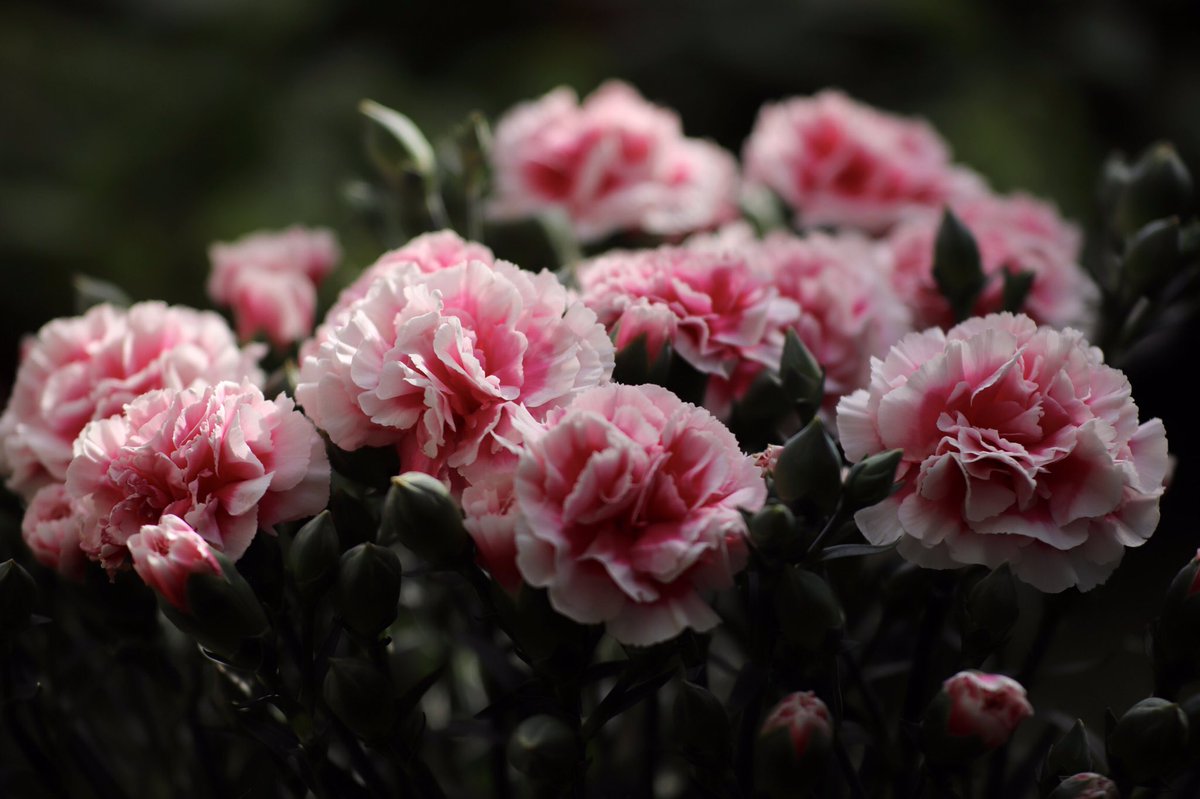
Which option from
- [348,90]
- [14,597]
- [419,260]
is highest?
[419,260]

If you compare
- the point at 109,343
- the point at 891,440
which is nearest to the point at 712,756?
the point at 891,440

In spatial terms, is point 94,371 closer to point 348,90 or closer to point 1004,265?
point 1004,265

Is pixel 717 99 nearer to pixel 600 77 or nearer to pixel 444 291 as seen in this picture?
pixel 600 77

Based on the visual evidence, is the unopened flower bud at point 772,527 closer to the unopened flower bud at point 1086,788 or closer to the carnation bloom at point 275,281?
the unopened flower bud at point 1086,788

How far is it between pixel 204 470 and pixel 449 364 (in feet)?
0.32

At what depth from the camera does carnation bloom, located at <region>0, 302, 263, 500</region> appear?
45 centimetres

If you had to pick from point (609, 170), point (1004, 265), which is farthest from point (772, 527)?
point (609, 170)

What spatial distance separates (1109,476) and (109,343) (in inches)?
15.4

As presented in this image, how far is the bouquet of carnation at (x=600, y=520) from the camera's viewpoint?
36 cm

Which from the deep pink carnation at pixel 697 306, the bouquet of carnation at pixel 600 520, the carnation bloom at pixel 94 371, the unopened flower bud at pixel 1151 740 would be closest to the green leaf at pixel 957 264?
the bouquet of carnation at pixel 600 520

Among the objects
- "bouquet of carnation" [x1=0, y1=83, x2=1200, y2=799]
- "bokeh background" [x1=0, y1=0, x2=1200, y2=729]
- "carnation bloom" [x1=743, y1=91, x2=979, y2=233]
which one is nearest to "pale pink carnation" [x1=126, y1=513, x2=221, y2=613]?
"bouquet of carnation" [x1=0, y1=83, x2=1200, y2=799]

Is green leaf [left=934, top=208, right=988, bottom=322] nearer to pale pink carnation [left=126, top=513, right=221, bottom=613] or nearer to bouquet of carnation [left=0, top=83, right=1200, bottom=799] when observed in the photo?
bouquet of carnation [left=0, top=83, right=1200, bottom=799]

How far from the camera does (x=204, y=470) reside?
15.3 inches

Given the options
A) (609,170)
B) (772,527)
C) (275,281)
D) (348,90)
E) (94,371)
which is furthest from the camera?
(348,90)
